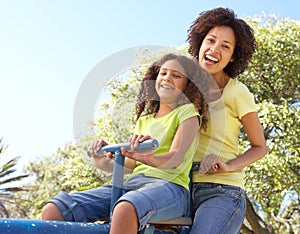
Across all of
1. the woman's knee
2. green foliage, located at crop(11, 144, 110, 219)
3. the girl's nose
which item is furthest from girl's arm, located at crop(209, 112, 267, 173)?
green foliage, located at crop(11, 144, 110, 219)

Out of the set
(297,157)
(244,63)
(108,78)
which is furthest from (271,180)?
(108,78)

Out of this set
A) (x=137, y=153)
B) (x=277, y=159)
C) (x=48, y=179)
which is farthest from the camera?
(x=48, y=179)

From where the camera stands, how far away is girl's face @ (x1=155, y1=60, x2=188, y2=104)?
2.14m

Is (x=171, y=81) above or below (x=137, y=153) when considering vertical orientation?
above

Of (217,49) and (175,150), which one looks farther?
(217,49)

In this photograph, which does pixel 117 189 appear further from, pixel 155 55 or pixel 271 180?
pixel 271 180

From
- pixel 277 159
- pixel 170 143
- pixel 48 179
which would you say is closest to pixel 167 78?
pixel 170 143

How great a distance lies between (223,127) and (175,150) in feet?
1.46

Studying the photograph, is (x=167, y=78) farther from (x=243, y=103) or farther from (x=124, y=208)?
(x=124, y=208)

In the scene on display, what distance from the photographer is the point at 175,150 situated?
78.0 inches

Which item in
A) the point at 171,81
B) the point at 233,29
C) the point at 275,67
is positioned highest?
the point at 275,67

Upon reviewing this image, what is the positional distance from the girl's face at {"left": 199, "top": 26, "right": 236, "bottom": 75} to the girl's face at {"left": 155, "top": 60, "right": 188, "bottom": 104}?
27cm

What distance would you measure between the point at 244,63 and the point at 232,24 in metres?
0.21

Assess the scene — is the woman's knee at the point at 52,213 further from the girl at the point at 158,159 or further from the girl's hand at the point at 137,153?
the girl's hand at the point at 137,153
